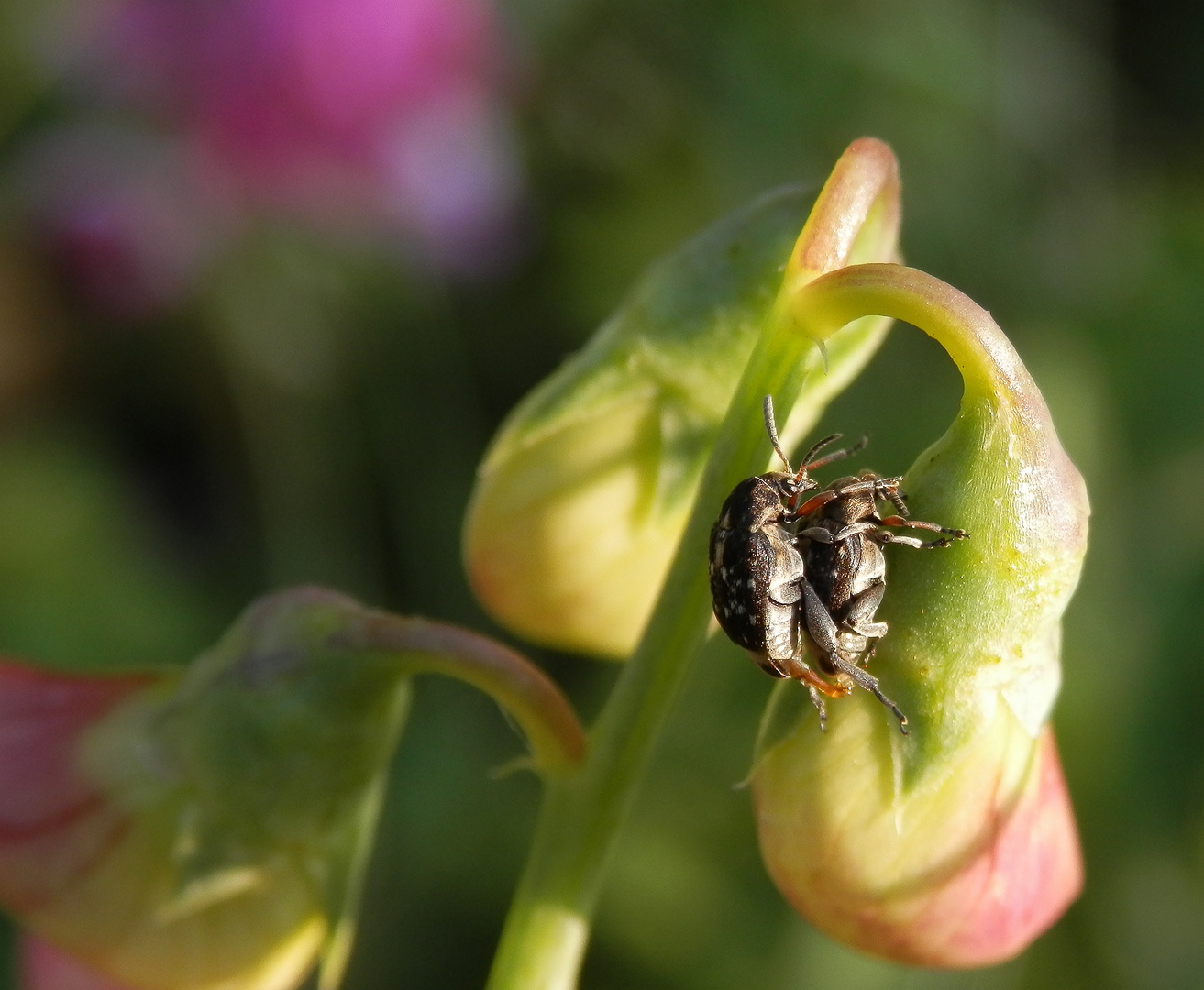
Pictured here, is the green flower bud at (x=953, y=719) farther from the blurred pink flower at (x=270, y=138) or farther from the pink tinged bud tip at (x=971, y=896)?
the blurred pink flower at (x=270, y=138)

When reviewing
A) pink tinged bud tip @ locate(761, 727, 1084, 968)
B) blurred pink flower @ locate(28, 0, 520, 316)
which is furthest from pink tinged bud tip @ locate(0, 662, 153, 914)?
blurred pink flower @ locate(28, 0, 520, 316)

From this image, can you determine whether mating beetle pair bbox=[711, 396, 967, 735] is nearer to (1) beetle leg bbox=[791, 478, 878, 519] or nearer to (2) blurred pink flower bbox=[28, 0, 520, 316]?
(1) beetle leg bbox=[791, 478, 878, 519]

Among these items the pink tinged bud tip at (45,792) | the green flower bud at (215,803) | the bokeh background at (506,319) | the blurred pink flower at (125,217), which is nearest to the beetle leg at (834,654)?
the green flower bud at (215,803)

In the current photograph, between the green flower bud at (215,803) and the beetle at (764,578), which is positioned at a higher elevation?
the beetle at (764,578)

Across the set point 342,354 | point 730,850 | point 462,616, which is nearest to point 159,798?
point 730,850

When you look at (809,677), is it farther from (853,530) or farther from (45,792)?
(45,792)

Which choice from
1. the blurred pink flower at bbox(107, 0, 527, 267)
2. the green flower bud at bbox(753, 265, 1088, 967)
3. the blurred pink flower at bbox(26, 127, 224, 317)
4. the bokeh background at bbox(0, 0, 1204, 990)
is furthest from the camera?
the blurred pink flower at bbox(26, 127, 224, 317)
